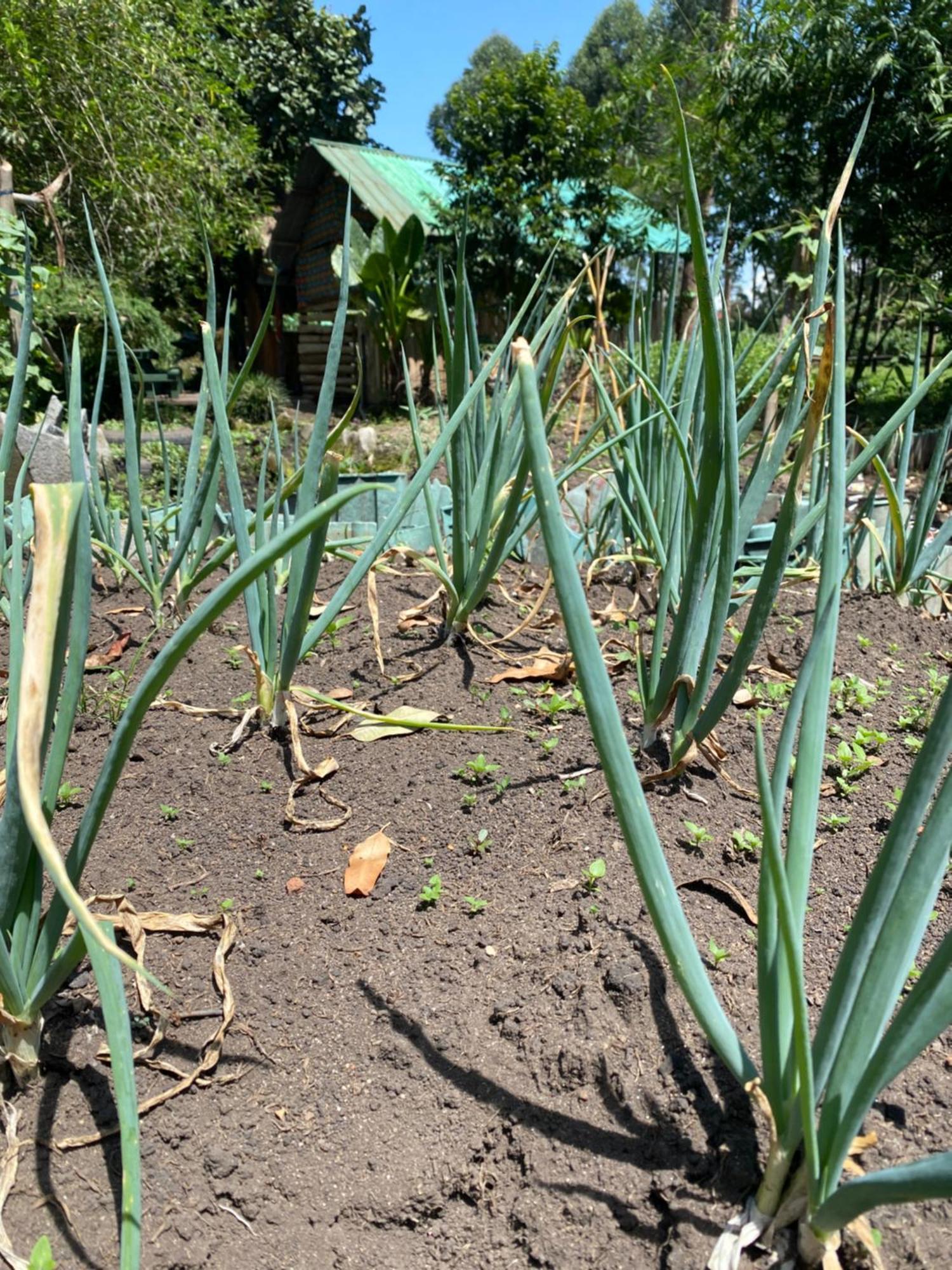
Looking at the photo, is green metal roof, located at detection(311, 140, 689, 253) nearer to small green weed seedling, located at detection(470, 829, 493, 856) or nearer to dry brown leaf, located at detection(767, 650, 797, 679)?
dry brown leaf, located at detection(767, 650, 797, 679)

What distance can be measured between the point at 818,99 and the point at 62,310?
7.04 metres

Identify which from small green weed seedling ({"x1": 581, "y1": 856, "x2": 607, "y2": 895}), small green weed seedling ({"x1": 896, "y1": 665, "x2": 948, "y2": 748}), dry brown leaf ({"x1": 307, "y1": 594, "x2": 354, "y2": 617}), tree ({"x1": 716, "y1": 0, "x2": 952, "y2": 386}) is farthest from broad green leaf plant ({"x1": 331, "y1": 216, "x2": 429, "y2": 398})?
small green weed seedling ({"x1": 581, "y1": 856, "x2": 607, "y2": 895})

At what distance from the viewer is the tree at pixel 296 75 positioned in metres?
14.6

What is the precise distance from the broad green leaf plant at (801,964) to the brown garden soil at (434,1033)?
0.12 meters

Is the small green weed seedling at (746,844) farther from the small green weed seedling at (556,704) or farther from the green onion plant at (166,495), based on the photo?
the green onion plant at (166,495)

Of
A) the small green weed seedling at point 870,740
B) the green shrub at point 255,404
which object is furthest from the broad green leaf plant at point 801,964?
the green shrub at point 255,404

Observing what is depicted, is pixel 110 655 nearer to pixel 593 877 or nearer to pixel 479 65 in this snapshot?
pixel 593 877

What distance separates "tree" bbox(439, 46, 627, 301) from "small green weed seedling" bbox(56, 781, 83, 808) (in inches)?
375

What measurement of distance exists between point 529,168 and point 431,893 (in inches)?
414

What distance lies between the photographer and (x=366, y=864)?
4.07 ft

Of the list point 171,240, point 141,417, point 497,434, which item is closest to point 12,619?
point 497,434

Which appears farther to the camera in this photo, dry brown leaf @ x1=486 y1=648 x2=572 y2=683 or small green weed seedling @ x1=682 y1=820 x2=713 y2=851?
dry brown leaf @ x1=486 y1=648 x2=572 y2=683

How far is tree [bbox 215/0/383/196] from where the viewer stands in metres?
14.6

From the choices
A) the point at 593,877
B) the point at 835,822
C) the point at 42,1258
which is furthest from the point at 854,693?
the point at 42,1258
